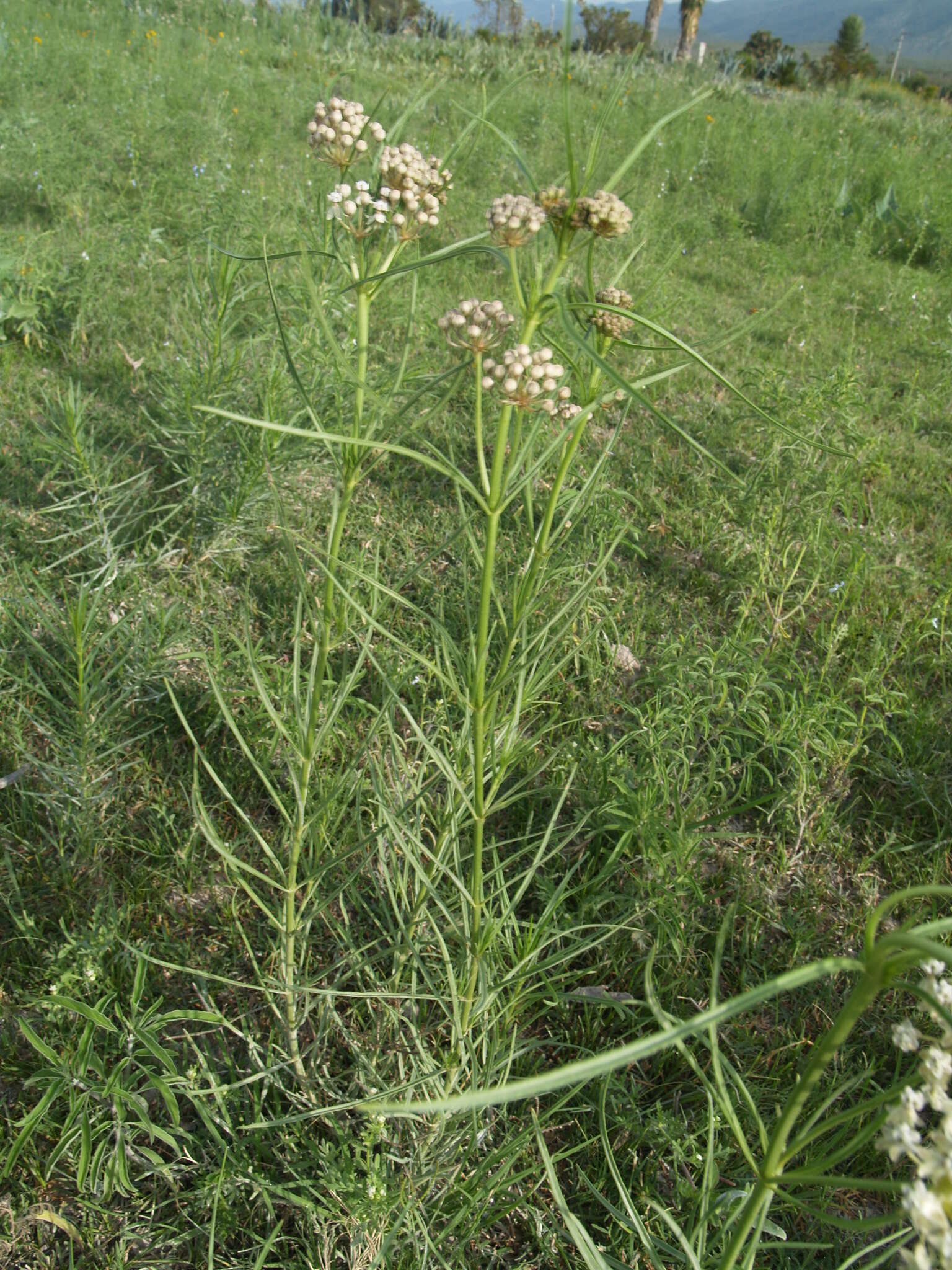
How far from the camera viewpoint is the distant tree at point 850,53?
2800 centimetres

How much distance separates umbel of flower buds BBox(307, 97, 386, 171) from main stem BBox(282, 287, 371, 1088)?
0.63 ft

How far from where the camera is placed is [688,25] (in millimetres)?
13914

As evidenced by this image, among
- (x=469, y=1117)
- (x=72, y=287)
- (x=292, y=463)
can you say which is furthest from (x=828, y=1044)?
(x=72, y=287)

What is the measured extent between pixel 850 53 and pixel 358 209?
38.1 meters

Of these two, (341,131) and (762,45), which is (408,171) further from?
(762,45)

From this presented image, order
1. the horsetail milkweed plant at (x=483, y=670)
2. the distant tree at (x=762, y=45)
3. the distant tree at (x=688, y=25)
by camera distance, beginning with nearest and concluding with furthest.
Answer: the horsetail milkweed plant at (x=483, y=670)
the distant tree at (x=688, y=25)
the distant tree at (x=762, y=45)

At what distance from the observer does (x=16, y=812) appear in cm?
151

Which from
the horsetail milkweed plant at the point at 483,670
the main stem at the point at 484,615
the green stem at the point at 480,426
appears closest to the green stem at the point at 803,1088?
the horsetail milkweed plant at the point at 483,670

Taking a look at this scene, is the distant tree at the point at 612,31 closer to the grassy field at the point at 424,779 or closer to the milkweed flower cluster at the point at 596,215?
the grassy field at the point at 424,779

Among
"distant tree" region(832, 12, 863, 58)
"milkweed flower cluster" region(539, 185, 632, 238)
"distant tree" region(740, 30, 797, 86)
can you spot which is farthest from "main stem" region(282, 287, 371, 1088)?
"distant tree" region(832, 12, 863, 58)

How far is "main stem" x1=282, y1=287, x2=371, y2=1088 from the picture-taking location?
3.15ft

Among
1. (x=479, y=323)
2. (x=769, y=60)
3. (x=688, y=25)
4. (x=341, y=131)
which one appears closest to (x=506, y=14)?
(x=688, y=25)

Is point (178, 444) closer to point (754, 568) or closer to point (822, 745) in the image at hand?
point (754, 568)

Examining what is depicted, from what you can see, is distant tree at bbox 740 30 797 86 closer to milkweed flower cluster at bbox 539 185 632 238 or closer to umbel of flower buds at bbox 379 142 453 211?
umbel of flower buds at bbox 379 142 453 211
